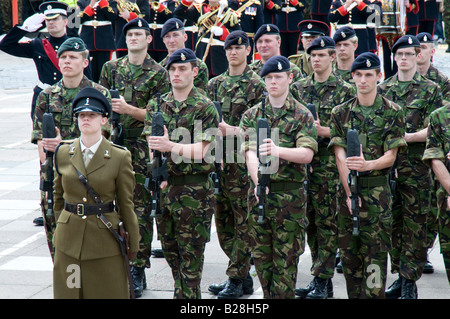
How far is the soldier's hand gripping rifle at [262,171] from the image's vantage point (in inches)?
276

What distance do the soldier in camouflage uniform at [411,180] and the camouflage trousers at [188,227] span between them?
2.19 m

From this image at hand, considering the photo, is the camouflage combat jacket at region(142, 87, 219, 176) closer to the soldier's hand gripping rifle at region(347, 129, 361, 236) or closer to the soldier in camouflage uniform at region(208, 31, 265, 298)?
the soldier in camouflage uniform at region(208, 31, 265, 298)

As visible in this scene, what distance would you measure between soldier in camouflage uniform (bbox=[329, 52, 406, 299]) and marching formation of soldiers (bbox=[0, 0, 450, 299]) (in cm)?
1

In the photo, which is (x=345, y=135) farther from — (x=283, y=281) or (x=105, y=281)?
(x=105, y=281)

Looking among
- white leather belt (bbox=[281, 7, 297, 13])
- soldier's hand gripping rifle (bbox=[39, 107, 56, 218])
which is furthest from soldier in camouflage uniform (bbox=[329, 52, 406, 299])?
white leather belt (bbox=[281, 7, 297, 13])

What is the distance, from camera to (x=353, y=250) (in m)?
7.64

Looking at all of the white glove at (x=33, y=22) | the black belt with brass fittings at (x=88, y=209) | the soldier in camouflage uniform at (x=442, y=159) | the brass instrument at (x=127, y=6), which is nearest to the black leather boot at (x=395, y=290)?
the soldier in camouflage uniform at (x=442, y=159)

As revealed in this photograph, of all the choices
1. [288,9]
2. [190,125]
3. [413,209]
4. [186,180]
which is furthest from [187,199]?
[288,9]

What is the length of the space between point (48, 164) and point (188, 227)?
4.99ft

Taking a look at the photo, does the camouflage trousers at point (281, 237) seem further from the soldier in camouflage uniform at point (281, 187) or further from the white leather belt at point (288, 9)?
the white leather belt at point (288, 9)

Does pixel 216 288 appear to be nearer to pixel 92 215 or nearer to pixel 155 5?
pixel 92 215

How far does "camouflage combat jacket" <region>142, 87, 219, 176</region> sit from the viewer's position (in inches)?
299

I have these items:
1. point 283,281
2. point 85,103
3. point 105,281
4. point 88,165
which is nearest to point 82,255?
point 105,281

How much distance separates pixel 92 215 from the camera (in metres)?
6.36
